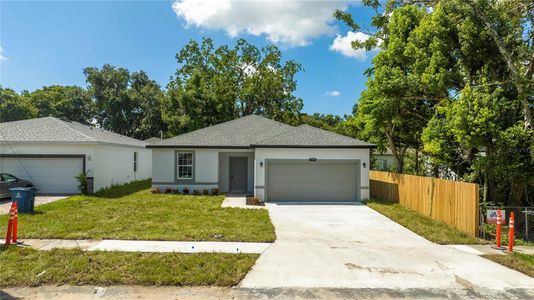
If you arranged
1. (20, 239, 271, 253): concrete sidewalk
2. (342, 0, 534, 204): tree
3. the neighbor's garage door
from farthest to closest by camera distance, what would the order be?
the neighbor's garage door → (342, 0, 534, 204): tree → (20, 239, 271, 253): concrete sidewalk

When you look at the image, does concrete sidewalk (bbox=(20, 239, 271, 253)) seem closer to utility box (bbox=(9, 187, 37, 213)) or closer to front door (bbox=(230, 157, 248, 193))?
utility box (bbox=(9, 187, 37, 213))

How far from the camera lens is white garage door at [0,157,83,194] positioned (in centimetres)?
1734

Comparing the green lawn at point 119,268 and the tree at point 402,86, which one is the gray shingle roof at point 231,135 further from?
the green lawn at point 119,268

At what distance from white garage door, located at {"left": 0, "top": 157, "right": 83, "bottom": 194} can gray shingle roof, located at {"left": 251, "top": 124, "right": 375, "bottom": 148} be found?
9711 mm

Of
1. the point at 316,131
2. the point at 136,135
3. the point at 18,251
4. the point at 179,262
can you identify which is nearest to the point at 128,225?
the point at 18,251

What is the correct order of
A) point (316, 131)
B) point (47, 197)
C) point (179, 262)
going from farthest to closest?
point (316, 131)
point (47, 197)
point (179, 262)

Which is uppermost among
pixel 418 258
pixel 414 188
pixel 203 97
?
pixel 203 97

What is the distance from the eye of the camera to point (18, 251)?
7395mm

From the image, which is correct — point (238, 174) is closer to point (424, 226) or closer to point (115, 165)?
point (115, 165)

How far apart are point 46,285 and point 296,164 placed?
12.1 metres

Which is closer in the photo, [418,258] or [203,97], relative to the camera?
[418,258]

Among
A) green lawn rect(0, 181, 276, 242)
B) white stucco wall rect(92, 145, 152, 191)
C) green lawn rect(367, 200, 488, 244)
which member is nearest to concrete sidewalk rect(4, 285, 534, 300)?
green lawn rect(0, 181, 276, 242)

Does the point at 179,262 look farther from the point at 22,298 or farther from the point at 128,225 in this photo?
the point at 128,225

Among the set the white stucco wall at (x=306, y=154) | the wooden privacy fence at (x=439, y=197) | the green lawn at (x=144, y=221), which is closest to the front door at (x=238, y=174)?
the white stucco wall at (x=306, y=154)
